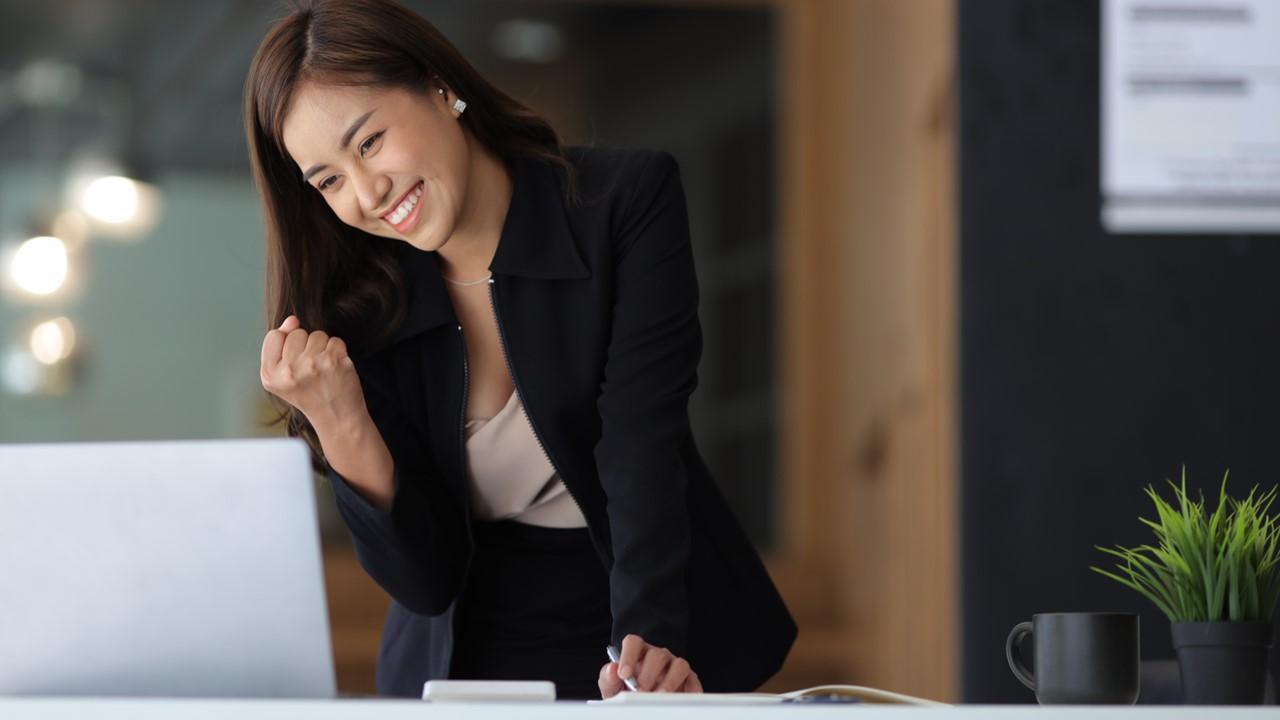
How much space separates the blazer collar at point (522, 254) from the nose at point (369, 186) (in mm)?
157

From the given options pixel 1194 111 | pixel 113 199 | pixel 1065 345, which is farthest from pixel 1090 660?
pixel 113 199

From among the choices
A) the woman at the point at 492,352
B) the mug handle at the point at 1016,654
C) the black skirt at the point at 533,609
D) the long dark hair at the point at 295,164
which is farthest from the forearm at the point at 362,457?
the mug handle at the point at 1016,654

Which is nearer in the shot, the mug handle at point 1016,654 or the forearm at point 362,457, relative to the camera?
the mug handle at point 1016,654

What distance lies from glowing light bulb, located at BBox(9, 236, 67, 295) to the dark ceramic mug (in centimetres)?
359

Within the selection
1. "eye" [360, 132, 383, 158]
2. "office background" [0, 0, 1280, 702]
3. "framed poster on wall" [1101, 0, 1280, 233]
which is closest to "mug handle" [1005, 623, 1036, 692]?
"eye" [360, 132, 383, 158]

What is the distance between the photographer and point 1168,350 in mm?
3068

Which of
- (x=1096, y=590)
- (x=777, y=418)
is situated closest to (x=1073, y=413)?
(x=1096, y=590)

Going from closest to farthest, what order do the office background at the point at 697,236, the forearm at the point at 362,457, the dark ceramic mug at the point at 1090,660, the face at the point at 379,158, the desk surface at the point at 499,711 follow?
1. the desk surface at the point at 499,711
2. the dark ceramic mug at the point at 1090,660
3. the forearm at the point at 362,457
4. the face at the point at 379,158
5. the office background at the point at 697,236

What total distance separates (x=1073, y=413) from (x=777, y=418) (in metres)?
1.38

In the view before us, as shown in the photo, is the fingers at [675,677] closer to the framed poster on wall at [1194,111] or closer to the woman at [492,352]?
the woman at [492,352]

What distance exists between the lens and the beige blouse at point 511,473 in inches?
68.7

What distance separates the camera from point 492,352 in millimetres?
1784

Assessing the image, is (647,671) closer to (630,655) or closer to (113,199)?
(630,655)

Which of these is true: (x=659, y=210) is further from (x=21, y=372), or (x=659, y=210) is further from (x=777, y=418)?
(x=21, y=372)
